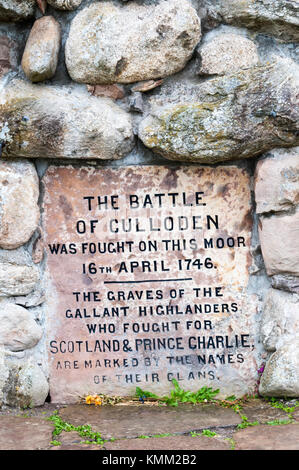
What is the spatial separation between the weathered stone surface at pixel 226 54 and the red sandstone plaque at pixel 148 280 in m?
0.42

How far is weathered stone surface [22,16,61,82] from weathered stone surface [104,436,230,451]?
147 cm

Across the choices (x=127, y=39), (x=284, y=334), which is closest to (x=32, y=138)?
(x=127, y=39)

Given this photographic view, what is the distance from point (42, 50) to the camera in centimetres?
253

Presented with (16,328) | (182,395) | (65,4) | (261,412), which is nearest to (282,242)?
(261,412)

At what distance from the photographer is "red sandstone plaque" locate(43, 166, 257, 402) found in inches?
108

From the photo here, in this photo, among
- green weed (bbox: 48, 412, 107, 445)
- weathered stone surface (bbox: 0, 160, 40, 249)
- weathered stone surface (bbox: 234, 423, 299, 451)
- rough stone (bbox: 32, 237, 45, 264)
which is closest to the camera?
weathered stone surface (bbox: 234, 423, 299, 451)

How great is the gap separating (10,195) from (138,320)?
77 cm

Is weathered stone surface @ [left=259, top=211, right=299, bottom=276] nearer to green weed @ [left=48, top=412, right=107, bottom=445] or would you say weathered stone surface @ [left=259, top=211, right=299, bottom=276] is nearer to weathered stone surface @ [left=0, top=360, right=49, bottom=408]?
green weed @ [left=48, top=412, right=107, bottom=445]

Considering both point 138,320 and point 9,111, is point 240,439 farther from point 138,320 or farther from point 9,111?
point 9,111

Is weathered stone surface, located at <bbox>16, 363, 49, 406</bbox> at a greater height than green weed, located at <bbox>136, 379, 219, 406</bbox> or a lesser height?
greater

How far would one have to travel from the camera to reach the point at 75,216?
2758 millimetres

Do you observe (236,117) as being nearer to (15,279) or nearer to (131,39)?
(131,39)

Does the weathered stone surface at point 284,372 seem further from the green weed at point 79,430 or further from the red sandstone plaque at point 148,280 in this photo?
the green weed at point 79,430

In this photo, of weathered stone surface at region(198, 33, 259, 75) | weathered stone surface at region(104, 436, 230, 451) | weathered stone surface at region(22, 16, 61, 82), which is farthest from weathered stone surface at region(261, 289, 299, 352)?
weathered stone surface at region(22, 16, 61, 82)
